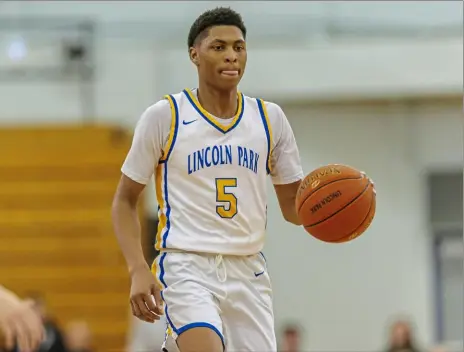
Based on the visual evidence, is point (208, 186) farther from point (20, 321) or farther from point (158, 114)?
point (20, 321)

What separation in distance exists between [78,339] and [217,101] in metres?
7.50

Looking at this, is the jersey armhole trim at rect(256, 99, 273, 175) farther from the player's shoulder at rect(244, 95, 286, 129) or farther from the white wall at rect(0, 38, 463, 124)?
the white wall at rect(0, 38, 463, 124)

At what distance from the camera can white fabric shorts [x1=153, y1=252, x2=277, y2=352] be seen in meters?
4.36

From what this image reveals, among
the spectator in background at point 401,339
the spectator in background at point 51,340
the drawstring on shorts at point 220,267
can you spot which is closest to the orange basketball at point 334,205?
the drawstring on shorts at point 220,267

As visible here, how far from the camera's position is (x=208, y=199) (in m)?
4.52

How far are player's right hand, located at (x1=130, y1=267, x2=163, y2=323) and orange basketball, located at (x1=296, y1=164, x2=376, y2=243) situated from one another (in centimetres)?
74

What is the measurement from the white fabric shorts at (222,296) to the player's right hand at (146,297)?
8 centimetres

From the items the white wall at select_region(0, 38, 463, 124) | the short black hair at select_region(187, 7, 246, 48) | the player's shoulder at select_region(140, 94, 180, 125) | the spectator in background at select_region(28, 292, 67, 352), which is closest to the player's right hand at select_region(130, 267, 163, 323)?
the player's shoulder at select_region(140, 94, 180, 125)

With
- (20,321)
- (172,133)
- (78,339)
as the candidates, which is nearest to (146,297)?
(172,133)

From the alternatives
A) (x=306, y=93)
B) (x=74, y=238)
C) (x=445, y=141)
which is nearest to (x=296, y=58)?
(x=306, y=93)

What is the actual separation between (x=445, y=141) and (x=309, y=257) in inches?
95.3

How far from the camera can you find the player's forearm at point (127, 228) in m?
4.51

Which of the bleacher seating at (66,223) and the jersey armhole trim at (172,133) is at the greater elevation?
the jersey armhole trim at (172,133)

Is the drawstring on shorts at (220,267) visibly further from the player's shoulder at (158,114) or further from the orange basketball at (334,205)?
the player's shoulder at (158,114)
